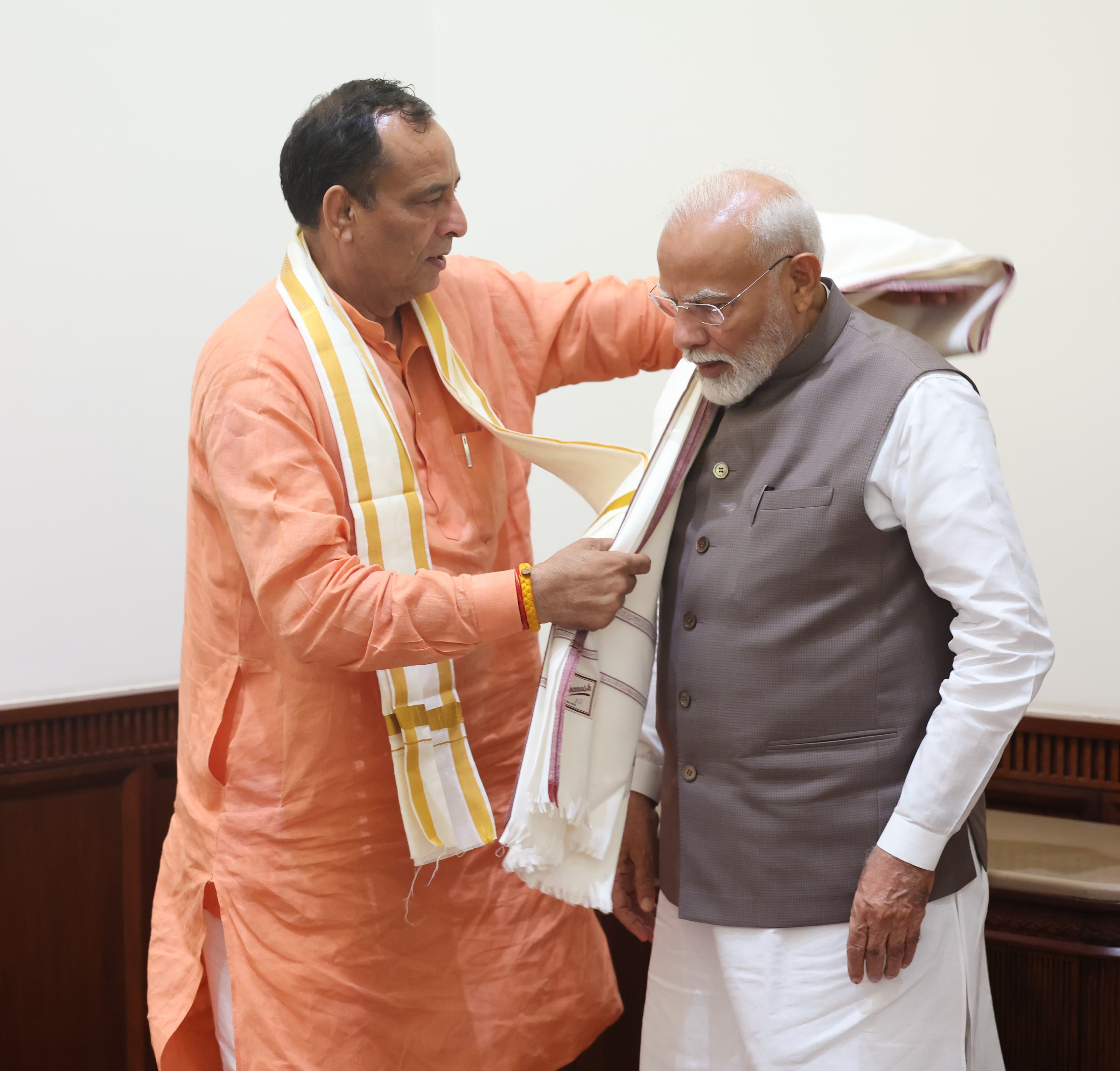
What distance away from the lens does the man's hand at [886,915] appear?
1438 millimetres

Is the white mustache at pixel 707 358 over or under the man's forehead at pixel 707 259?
under

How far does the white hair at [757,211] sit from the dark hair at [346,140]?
51cm

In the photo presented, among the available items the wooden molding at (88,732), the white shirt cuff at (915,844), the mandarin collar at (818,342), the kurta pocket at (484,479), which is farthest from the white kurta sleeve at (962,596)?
the wooden molding at (88,732)

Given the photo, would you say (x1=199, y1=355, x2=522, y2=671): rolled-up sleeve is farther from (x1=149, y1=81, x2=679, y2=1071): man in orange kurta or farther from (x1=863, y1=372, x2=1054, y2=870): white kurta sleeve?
(x1=863, y1=372, x2=1054, y2=870): white kurta sleeve

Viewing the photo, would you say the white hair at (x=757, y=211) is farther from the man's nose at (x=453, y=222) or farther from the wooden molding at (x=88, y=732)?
the wooden molding at (x=88, y=732)

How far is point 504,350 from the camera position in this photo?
211 cm

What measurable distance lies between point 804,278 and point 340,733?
0.98 meters

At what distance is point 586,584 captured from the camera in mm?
1640

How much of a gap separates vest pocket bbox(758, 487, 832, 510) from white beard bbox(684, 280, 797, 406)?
0.51 ft

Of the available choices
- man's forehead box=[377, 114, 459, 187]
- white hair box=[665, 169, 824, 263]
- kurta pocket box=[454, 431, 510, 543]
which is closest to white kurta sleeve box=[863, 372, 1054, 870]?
white hair box=[665, 169, 824, 263]

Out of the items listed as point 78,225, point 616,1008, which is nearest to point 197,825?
point 616,1008

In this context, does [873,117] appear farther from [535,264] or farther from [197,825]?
[197,825]

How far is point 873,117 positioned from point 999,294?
1007mm

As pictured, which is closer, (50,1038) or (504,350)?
(504,350)
